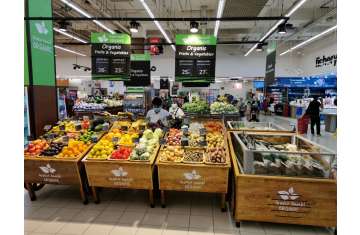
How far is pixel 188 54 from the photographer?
23.3 feet

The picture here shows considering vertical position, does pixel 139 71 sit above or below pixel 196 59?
above

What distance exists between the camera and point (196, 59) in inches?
279

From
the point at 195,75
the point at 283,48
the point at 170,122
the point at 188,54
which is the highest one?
the point at 283,48

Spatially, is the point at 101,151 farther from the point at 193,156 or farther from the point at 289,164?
the point at 289,164

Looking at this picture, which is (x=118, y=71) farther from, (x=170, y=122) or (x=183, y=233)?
(x=183, y=233)

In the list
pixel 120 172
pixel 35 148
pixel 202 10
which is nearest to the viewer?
pixel 120 172

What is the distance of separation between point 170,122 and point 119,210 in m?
2.34

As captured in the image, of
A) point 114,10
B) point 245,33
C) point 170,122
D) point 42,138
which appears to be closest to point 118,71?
point 170,122

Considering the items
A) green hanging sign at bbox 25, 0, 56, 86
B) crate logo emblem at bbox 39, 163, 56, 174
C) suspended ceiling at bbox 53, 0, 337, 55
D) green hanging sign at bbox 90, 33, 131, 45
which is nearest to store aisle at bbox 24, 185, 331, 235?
crate logo emblem at bbox 39, 163, 56, 174

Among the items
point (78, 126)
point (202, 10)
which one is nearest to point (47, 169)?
point (78, 126)

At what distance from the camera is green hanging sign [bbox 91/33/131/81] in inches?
283

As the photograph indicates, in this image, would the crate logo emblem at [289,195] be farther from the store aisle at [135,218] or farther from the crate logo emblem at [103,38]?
the crate logo emblem at [103,38]

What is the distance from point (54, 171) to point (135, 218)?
5.06 ft

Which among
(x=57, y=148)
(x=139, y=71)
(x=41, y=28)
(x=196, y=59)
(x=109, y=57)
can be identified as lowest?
(x=57, y=148)
